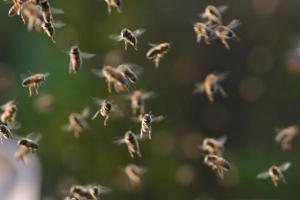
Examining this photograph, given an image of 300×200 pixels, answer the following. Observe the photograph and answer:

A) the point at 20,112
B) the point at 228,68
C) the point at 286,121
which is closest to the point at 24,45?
the point at 20,112

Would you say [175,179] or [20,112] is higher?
[20,112]

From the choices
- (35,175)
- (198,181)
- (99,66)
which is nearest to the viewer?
(35,175)

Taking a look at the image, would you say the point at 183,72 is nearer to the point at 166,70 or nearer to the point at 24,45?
the point at 166,70

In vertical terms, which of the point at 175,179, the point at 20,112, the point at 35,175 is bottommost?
the point at 35,175

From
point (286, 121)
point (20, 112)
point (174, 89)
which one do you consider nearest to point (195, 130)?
point (174, 89)

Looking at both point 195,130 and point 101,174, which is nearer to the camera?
A: point 101,174

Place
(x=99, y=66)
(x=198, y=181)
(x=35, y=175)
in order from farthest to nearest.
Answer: (x=198, y=181)
(x=99, y=66)
(x=35, y=175)
